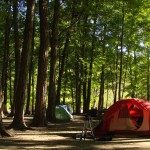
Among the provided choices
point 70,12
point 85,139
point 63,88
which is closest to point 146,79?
point 63,88

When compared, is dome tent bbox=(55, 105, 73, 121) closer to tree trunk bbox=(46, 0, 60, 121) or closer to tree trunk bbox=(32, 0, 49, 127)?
tree trunk bbox=(46, 0, 60, 121)

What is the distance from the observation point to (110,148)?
1038 cm

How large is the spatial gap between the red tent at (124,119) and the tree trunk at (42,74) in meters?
3.55

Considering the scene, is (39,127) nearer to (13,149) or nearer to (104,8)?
(13,149)

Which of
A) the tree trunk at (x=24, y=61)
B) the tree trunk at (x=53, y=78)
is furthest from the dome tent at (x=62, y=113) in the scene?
the tree trunk at (x=24, y=61)

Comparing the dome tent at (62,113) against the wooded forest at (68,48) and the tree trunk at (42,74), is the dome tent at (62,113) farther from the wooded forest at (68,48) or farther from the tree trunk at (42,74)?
the tree trunk at (42,74)

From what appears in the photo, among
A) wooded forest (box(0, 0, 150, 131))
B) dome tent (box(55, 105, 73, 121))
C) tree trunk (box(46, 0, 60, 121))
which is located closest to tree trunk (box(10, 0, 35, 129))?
wooded forest (box(0, 0, 150, 131))

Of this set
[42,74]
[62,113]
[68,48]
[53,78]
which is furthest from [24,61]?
[68,48]

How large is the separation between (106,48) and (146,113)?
21630 millimetres

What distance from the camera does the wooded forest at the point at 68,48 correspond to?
1661 centimetres

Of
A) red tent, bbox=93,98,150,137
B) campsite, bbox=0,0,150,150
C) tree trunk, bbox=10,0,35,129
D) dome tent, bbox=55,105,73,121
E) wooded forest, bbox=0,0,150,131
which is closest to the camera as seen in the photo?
campsite, bbox=0,0,150,150

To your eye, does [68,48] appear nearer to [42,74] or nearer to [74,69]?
[74,69]

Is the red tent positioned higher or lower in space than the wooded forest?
lower

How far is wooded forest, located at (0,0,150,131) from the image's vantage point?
16609 mm
